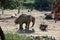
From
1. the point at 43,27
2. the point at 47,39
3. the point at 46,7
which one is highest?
the point at 47,39

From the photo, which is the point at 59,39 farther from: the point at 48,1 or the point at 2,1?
the point at 48,1

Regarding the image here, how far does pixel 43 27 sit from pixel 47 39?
5463mm

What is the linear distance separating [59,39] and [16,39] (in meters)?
3.18

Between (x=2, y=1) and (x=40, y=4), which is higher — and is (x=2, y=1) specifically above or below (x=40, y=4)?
above

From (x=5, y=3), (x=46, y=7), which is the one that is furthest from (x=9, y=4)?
(x=46, y=7)

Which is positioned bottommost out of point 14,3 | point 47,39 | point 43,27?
point 43,27

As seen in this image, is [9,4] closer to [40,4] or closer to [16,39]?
[16,39]

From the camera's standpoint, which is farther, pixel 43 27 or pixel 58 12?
pixel 58 12

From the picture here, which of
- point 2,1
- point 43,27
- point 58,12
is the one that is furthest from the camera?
point 58,12

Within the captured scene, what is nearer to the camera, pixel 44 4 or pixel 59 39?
pixel 59 39

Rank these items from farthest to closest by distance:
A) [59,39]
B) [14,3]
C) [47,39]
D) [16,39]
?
[59,39], [47,39], [16,39], [14,3]

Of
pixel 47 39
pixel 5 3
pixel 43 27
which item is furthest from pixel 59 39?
pixel 5 3

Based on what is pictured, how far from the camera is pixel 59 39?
13.1 m

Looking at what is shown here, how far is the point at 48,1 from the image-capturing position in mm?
38281
